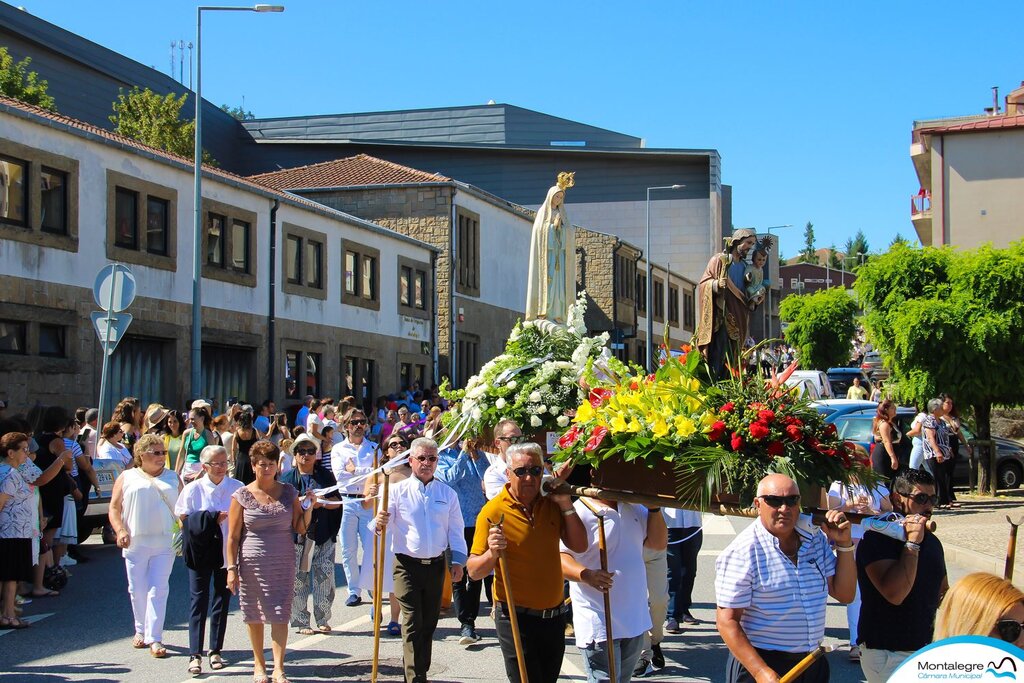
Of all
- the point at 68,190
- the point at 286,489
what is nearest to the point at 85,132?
the point at 68,190

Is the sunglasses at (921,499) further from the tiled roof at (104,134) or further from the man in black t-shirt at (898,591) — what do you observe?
the tiled roof at (104,134)

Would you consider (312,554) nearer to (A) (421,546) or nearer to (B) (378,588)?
(B) (378,588)

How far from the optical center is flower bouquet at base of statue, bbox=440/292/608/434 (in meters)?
9.12

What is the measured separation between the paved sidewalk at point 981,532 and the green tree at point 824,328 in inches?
1822

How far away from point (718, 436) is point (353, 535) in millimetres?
6974

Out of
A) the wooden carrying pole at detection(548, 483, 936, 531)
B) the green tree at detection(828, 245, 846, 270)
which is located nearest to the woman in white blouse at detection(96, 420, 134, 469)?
the wooden carrying pole at detection(548, 483, 936, 531)

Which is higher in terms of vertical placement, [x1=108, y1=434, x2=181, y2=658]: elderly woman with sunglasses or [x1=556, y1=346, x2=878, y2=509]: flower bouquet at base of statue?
[x1=556, y1=346, x2=878, y2=509]: flower bouquet at base of statue

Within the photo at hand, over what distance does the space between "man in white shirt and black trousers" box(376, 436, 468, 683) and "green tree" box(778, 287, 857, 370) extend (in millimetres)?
60458

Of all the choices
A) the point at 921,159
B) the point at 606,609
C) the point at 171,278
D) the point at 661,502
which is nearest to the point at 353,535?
the point at 606,609

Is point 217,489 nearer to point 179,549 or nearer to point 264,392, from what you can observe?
point 179,549

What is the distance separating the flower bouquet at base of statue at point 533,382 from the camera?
912 cm

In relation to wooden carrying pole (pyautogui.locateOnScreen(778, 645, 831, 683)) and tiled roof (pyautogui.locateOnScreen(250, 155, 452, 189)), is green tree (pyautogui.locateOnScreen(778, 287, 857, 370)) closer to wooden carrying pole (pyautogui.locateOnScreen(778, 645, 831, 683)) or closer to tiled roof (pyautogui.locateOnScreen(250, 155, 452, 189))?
tiled roof (pyautogui.locateOnScreen(250, 155, 452, 189))

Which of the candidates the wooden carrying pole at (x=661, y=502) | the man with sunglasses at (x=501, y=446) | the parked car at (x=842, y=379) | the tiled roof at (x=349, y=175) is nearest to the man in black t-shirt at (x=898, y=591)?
the wooden carrying pole at (x=661, y=502)

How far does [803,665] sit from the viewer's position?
493 centimetres
